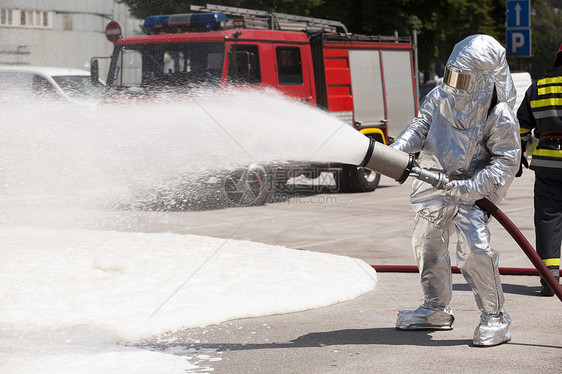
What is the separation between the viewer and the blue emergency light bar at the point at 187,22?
10.5m

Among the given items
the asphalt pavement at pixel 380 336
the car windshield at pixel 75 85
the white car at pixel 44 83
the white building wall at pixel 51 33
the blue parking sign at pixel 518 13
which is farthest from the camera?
the white building wall at pixel 51 33

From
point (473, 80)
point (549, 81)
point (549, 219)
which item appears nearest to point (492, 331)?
point (473, 80)

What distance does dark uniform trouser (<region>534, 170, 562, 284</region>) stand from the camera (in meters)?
5.61

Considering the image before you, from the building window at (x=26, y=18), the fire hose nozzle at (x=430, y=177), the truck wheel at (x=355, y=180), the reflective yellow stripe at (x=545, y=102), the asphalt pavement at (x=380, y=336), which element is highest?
the building window at (x=26, y=18)

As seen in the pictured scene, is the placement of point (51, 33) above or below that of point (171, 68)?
above

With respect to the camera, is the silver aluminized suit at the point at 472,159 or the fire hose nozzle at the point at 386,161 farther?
Result: the silver aluminized suit at the point at 472,159

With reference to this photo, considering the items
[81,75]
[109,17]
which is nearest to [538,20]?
[109,17]

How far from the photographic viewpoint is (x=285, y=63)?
11.4 m

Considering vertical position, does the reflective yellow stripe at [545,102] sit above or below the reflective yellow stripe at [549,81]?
below

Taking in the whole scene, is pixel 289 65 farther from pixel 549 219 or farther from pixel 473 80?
pixel 473 80

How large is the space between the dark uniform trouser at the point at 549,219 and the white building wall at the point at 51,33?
430 inches

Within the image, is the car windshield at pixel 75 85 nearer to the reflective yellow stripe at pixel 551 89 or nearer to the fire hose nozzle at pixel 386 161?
the reflective yellow stripe at pixel 551 89

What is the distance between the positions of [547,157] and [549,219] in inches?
17.4

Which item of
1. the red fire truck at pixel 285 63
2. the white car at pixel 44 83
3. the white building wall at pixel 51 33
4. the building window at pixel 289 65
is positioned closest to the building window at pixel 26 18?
the white building wall at pixel 51 33
